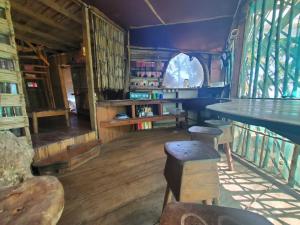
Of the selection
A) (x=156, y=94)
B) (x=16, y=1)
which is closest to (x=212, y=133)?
(x=156, y=94)

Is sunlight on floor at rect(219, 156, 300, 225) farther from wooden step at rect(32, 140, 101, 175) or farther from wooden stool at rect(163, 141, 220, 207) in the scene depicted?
wooden step at rect(32, 140, 101, 175)

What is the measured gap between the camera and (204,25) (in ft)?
12.7

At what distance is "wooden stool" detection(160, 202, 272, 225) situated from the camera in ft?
1.77

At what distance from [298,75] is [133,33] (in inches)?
139

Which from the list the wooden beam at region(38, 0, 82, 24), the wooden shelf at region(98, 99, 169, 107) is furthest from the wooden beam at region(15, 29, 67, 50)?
the wooden shelf at region(98, 99, 169, 107)

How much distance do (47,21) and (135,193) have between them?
3508mm

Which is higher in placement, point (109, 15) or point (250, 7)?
point (109, 15)

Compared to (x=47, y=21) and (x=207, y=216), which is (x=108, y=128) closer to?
(x=47, y=21)

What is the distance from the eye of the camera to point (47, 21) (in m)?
3.04

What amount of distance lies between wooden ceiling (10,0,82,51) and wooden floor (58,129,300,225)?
9.06 ft

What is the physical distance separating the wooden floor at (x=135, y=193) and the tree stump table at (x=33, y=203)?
772 millimetres

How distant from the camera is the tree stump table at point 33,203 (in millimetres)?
599

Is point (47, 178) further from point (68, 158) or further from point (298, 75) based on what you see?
point (298, 75)

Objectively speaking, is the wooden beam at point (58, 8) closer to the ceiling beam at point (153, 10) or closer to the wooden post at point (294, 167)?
the ceiling beam at point (153, 10)
